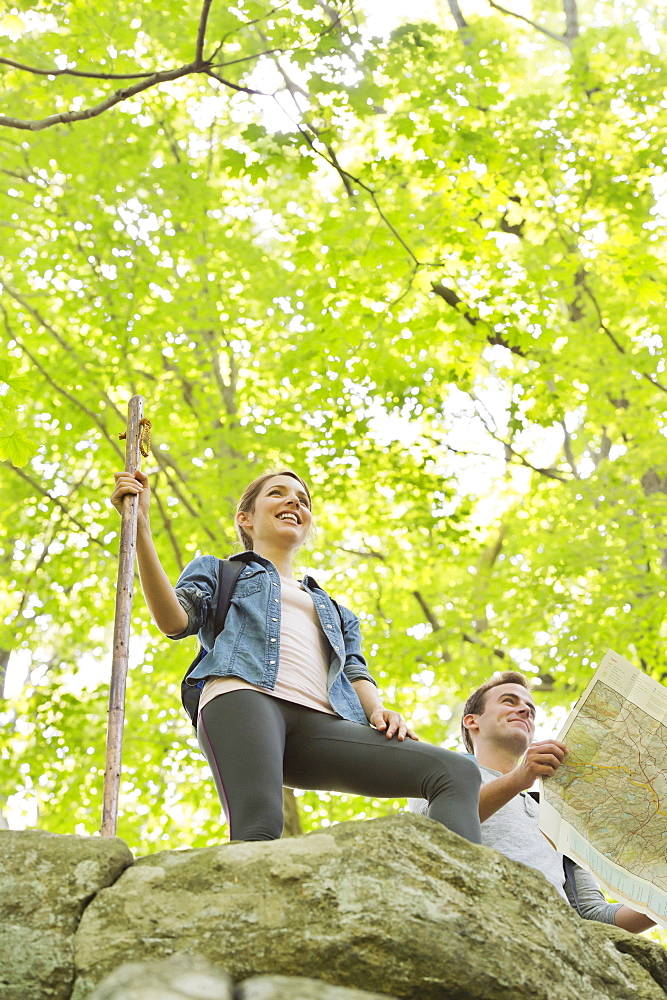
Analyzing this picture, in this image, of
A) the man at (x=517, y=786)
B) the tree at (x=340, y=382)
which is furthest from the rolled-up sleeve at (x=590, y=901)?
the tree at (x=340, y=382)

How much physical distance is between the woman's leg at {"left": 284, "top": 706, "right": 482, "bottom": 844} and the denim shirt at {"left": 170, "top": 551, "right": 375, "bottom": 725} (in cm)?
12

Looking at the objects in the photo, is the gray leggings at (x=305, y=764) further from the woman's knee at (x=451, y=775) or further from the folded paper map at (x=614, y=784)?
the folded paper map at (x=614, y=784)

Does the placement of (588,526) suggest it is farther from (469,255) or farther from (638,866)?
(638,866)

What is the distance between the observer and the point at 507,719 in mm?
3283

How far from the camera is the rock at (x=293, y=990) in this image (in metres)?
1.64

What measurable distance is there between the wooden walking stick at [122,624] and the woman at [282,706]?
0.15 feet

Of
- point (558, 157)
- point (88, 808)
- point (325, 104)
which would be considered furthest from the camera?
point (558, 157)

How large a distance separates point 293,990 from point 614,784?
1.33 meters

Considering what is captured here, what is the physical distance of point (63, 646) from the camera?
922 centimetres

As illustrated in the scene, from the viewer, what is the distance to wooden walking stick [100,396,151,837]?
2.43 m

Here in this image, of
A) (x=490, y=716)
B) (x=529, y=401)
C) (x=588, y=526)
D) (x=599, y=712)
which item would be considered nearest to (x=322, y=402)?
(x=529, y=401)

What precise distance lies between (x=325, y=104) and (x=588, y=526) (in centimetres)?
440

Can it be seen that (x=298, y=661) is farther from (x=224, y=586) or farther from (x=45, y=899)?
(x=45, y=899)

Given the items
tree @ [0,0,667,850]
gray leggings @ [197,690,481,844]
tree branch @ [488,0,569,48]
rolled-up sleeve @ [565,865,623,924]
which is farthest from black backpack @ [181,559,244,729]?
tree branch @ [488,0,569,48]
